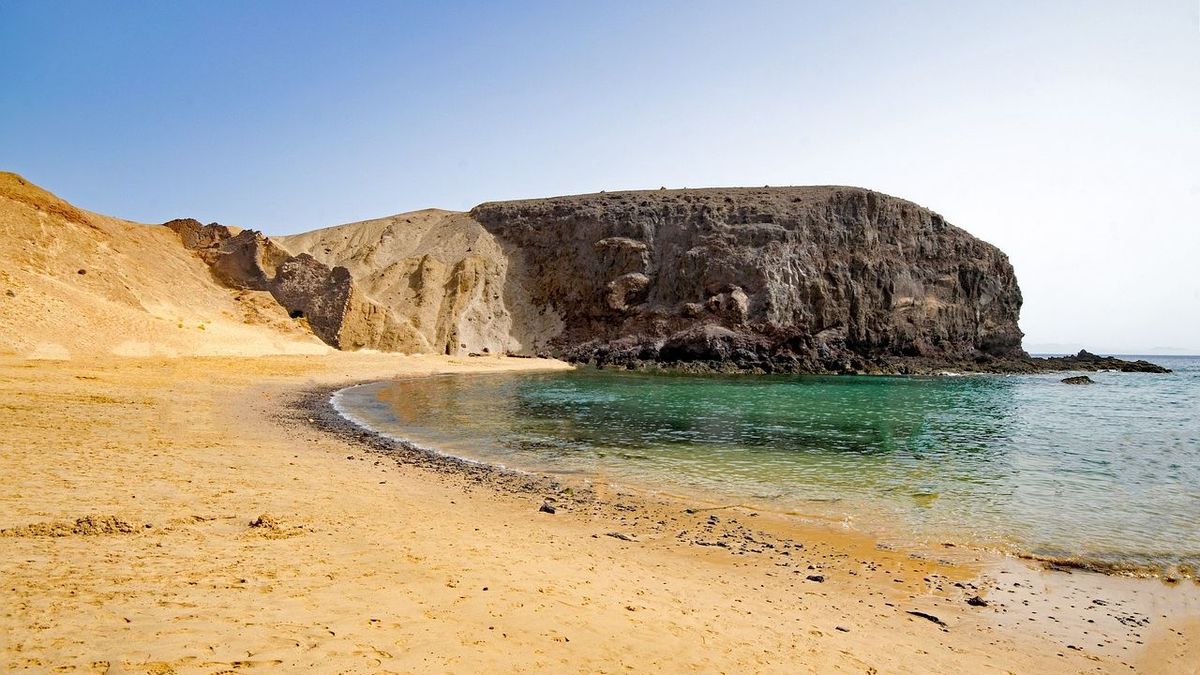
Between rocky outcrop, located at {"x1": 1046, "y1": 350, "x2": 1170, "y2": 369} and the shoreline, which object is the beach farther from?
rocky outcrop, located at {"x1": 1046, "y1": 350, "x2": 1170, "y2": 369}

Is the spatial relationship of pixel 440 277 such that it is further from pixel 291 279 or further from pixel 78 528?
pixel 78 528

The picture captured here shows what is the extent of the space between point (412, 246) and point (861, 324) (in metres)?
46.2

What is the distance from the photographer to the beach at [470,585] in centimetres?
368

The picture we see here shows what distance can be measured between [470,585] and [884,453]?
1171cm

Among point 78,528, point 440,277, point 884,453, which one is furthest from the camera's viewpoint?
point 440,277

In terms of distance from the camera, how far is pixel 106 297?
26.8 metres

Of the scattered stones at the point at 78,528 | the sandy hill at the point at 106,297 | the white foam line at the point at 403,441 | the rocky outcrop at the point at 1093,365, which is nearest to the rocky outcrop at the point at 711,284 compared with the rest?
the rocky outcrop at the point at 1093,365

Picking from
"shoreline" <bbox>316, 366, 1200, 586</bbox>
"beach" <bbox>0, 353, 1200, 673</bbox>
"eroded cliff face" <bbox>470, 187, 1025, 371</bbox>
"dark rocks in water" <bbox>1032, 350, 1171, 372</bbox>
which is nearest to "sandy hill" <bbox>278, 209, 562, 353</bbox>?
"eroded cliff face" <bbox>470, 187, 1025, 371</bbox>

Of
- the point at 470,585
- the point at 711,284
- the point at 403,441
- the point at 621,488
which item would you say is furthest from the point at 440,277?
the point at 470,585

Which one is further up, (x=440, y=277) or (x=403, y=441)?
(x=440, y=277)

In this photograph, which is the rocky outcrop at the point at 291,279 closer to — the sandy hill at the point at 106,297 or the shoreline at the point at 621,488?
the sandy hill at the point at 106,297

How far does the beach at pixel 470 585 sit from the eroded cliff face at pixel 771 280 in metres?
42.2

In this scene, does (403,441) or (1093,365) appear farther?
(1093,365)

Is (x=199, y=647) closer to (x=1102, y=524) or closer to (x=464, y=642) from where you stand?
(x=464, y=642)
